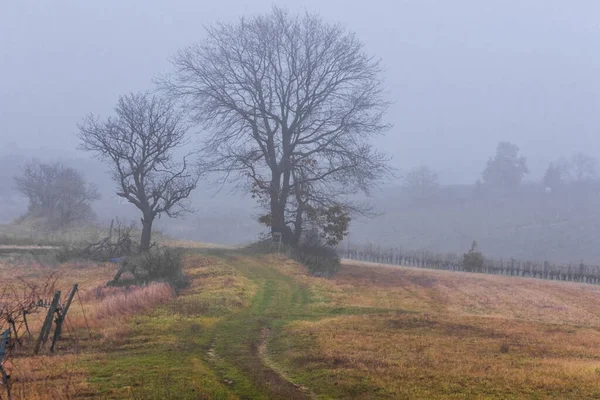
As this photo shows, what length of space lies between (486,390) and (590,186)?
117139 mm

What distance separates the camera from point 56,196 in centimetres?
6544

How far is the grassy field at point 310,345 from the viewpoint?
8.18m

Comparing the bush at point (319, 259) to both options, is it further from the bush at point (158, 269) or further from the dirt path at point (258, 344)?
the bush at point (158, 269)

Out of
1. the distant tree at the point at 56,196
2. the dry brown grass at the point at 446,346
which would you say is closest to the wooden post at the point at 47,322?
the dry brown grass at the point at 446,346

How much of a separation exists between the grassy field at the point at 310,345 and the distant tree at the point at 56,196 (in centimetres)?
4208

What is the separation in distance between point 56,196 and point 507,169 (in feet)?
282

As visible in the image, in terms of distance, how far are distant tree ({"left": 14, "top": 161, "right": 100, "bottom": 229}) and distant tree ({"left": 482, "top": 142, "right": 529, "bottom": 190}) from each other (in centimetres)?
7871

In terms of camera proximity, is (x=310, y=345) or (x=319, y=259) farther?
(x=319, y=259)

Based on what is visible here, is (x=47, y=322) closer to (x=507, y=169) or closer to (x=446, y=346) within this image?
(x=446, y=346)

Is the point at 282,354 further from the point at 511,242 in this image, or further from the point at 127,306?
the point at 511,242

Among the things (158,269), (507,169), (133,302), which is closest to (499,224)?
(507,169)

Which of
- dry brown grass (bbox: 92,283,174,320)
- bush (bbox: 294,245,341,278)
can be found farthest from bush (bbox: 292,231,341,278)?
dry brown grass (bbox: 92,283,174,320)

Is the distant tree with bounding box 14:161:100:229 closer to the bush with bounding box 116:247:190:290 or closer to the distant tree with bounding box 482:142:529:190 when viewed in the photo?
the bush with bounding box 116:247:190:290

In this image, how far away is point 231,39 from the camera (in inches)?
1331
